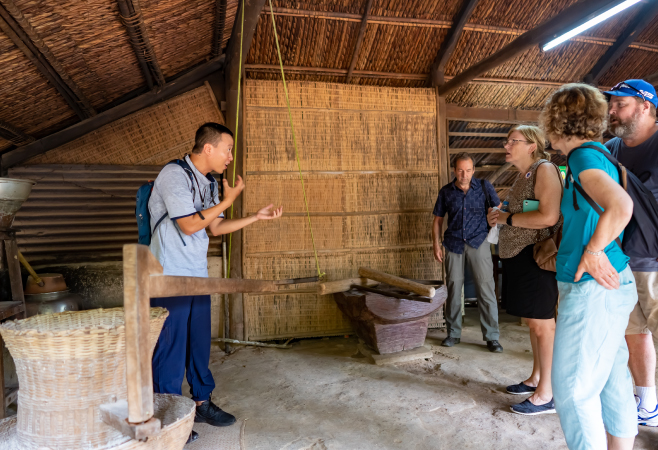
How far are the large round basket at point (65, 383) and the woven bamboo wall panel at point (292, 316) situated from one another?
2582 millimetres

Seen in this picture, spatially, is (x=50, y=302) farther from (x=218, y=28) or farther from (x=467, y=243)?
(x=467, y=243)

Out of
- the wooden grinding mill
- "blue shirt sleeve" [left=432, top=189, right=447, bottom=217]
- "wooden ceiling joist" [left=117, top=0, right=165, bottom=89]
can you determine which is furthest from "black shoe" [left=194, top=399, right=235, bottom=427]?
"blue shirt sleeve" [left=432, top=189, right=447, bottom=217]

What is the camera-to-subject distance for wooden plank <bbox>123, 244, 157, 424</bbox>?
42.2 inches

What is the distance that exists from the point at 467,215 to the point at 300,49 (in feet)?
7.10

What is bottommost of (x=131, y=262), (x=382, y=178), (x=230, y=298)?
(x=230, y=298)

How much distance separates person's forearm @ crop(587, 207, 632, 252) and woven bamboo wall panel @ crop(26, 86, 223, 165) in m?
3.26

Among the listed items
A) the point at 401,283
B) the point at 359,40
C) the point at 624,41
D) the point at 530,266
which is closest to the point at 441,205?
the point at 401,283

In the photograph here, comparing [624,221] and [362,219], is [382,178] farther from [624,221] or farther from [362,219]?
[624,221]

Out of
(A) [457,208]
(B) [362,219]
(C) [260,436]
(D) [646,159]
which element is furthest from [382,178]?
(C) [260,436]

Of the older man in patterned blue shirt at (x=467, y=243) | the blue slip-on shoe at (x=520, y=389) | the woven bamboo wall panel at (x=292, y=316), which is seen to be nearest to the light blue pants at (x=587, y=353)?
the blue slip-on shoe at (x=520, y=389)

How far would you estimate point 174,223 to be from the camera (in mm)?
2057

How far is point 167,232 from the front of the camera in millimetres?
2043

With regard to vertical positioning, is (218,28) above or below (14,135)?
above

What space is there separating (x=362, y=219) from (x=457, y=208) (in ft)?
2.99
